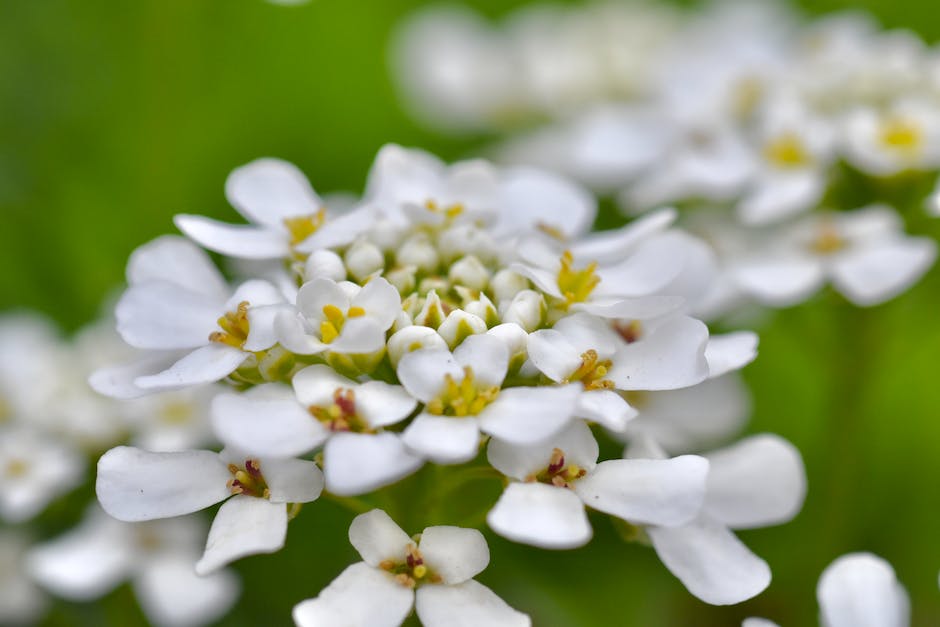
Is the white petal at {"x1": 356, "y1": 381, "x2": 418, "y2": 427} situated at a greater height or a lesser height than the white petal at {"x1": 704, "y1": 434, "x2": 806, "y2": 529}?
greater

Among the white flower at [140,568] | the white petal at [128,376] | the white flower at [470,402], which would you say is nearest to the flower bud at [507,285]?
the white flower at [470,402]

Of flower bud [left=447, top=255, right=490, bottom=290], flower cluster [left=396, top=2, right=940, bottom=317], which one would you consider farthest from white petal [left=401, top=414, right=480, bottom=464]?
flower cluster [left=396, top=2, right=940, bottom=317]

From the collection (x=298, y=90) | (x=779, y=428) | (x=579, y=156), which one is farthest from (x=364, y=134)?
(x=779, y=428)

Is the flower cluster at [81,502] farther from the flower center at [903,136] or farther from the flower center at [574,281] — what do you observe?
the flower center at [903,136]

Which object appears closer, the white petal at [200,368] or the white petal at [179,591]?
the white petal at [200,368]

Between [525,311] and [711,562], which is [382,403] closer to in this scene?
[525,311]

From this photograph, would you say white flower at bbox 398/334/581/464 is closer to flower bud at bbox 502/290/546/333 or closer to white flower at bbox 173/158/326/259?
flower bud at bbox 502/290/546/333
